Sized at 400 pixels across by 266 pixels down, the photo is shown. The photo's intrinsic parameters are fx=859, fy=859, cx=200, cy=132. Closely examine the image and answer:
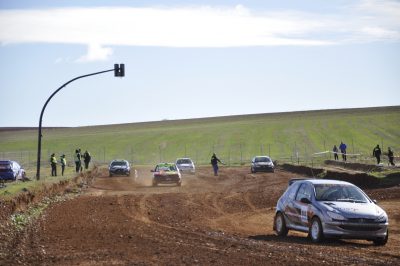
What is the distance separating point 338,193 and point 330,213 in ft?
4.23

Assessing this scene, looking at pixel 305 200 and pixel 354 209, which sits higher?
pixel 305 200

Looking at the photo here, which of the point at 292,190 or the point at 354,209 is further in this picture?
the point at 292,190

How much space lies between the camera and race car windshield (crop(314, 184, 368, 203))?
761 inches

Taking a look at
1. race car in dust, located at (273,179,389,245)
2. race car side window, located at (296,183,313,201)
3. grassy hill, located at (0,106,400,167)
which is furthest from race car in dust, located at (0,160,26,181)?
grassy hill, located at (0,106,400,167)

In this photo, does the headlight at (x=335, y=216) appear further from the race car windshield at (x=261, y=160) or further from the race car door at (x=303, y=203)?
the race car windshield at (x=261, y=160)

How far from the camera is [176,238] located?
60.5 ft

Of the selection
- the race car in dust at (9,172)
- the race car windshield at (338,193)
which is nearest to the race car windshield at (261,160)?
the race car in dust at (9,172)

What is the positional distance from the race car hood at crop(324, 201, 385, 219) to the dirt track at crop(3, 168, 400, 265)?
68 centimetres

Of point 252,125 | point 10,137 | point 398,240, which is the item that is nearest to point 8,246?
point 398,240

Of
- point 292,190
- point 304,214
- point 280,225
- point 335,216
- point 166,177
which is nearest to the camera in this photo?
point 335,216

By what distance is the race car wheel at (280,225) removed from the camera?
2030 cm

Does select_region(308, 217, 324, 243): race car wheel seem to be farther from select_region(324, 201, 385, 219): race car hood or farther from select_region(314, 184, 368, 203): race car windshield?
select_region(314, 184, 368, 203): race car windshield

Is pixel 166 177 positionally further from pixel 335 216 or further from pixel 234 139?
pixel 234 139

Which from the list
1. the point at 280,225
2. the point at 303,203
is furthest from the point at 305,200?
the point at 280,225
